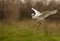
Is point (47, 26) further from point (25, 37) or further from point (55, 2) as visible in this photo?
point (55, 2)

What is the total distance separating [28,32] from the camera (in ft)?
23.4

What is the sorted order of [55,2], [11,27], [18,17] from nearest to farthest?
[11,27], [18,17], [55,2]

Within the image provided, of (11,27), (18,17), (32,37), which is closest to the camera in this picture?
A: (32,37)

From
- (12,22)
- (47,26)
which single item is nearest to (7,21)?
(12,22)

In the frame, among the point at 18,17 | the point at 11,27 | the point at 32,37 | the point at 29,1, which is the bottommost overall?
the point at 32,37

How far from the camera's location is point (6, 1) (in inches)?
308

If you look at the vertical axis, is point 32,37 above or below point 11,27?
below

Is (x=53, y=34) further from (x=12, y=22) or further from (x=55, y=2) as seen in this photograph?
(x=55, y=2)

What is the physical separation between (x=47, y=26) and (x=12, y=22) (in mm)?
947

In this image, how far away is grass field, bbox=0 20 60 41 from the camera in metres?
6.76

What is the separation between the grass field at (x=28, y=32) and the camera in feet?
22.2

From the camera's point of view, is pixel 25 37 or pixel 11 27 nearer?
pixel 25 37

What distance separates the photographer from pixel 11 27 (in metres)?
7.40

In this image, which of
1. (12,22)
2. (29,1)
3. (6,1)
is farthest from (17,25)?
(29,1)
